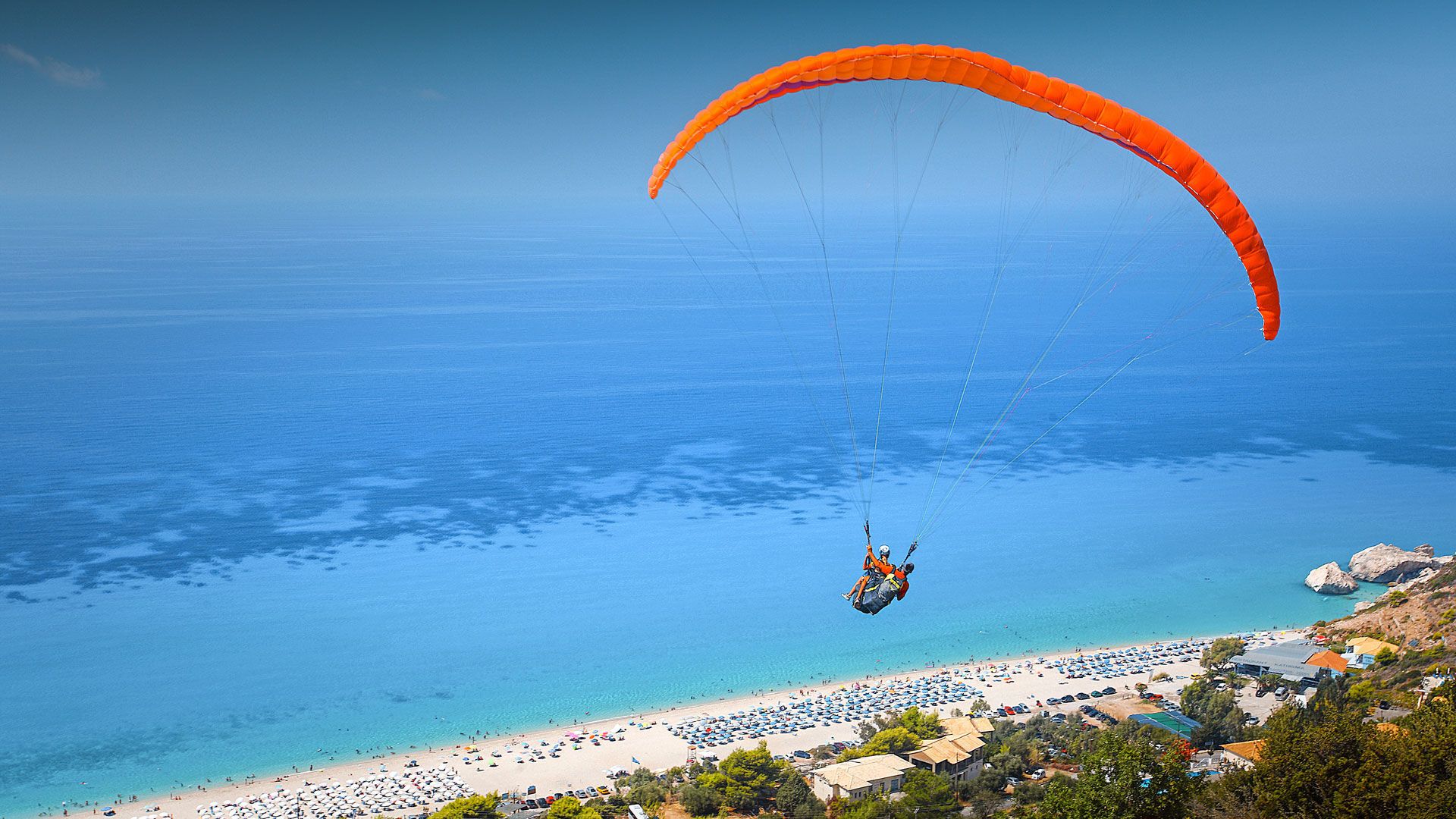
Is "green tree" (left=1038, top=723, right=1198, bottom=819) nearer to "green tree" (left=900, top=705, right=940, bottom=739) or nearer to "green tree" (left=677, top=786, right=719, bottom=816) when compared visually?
"green tree" (left=900, top=705, right=940, bottom=739)

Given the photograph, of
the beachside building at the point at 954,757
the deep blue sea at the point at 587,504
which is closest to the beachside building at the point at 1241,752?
the beachside building at the point at 954,757

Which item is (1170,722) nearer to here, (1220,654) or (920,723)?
(1220,654)

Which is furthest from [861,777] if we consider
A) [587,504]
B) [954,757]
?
[587,504]

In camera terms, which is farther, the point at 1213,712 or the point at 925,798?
the point at 1213,712

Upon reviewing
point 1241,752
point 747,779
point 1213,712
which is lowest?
point 747,779

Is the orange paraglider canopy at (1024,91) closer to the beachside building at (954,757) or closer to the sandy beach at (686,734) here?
the beachside building at (954,757)

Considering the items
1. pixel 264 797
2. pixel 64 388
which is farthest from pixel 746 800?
pixel 64 388
